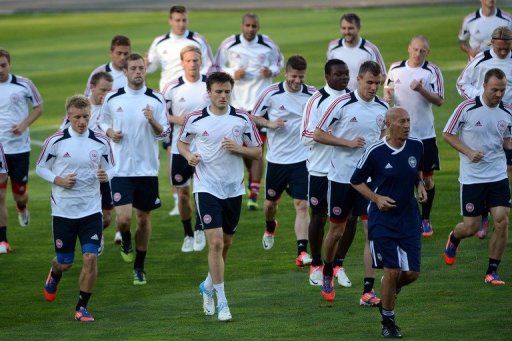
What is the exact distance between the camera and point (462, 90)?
16.0m

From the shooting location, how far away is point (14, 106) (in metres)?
16.8

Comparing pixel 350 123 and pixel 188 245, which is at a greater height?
pixel 350 123

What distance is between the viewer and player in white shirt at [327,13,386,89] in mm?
17750

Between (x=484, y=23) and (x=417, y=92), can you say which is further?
(x=484, y=23)

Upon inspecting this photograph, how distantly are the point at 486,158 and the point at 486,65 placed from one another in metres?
2.62

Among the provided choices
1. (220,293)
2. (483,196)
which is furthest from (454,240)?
(220,293)

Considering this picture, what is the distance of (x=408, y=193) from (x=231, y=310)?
2.46 m

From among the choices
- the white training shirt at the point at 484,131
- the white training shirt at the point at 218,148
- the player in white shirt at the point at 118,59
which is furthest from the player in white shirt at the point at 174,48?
the white training shirt at the point at 218,148

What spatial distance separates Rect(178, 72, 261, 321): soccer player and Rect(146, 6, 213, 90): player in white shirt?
5.97m

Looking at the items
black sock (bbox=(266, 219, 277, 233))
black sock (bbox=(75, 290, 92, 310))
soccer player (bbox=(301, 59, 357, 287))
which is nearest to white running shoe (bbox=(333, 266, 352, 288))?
soccer player (bbox=(301, 59, 357, 287))

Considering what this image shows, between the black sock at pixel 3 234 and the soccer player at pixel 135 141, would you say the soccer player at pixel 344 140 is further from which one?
the black sock at pixel 3 234

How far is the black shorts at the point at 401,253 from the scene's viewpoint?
1170cm

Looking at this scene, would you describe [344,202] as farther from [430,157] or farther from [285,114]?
[430,157]

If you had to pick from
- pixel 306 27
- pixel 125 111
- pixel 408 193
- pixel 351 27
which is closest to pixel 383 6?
pixel 306 27
